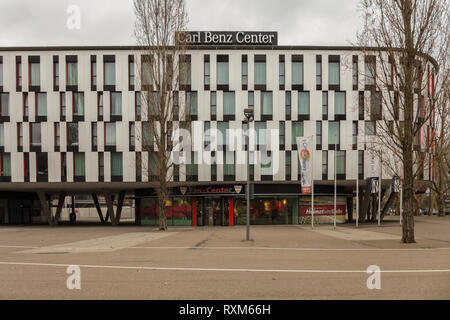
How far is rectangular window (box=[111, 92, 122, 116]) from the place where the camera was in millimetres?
34094

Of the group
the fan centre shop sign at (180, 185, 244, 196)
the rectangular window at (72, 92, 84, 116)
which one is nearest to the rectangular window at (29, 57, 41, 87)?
the rectangular window at (72, 92, 84, 116)

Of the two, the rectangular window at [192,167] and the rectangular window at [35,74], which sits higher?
the rectangular window at [35,74]

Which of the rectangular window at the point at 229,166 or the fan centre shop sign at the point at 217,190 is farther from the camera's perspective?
the fan centre shop sign at the point at 217,190

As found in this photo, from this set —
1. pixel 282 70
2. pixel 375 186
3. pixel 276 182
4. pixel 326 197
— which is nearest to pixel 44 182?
pixel 276 182

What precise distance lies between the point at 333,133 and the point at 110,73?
21.1 metres

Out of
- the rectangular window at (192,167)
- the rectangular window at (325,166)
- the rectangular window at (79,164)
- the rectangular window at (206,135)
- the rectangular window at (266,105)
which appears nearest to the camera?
the rectangular window at (192,167)

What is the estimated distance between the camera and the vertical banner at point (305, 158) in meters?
26.6

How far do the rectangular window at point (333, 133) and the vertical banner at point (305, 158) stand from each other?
311 inches

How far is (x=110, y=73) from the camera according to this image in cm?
3416

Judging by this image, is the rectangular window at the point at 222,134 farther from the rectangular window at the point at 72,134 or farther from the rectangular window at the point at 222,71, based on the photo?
the rectangular window at the point at 72,134

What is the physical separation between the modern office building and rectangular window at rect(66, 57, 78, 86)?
9 centimetres

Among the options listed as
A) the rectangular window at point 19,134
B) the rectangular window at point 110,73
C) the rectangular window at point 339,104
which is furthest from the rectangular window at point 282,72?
the rectangular window at point 19,134
